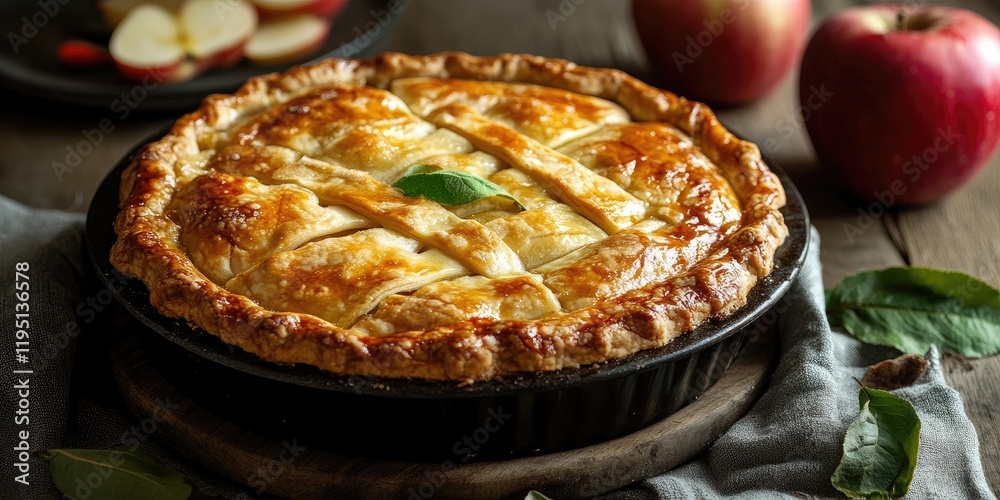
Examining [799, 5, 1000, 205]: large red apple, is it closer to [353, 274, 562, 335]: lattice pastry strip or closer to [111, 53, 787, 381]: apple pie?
[111, 53, 787, 381]: apple pie

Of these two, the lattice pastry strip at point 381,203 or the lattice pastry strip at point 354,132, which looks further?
the lattice pastry strip at point 354,132

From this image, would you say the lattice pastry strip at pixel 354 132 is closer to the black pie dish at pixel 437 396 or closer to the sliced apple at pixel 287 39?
the black pie dish at pixel 437 396

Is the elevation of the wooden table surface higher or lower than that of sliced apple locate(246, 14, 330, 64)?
lower

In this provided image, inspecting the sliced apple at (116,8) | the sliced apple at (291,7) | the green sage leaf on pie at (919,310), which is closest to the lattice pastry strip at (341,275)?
the green sage leaf on pie at (919,310)

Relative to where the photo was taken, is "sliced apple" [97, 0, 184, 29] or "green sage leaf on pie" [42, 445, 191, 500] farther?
"sliced apple" [97, 0, 184, 29]

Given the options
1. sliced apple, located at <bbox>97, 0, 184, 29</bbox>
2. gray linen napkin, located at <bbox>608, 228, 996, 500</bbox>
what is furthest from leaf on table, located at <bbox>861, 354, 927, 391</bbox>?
sliced apple, located at <bbox>97, 0, 184, 29</bbox>

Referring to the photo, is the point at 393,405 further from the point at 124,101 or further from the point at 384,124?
the point at 124,101
